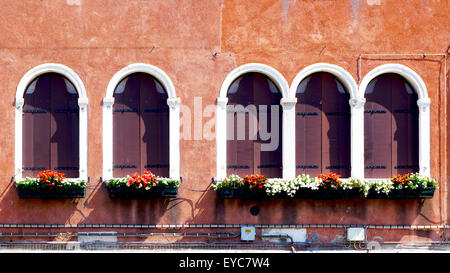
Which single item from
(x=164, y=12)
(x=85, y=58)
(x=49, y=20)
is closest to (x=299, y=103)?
(x=164, y=12)

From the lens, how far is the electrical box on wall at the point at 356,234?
33.5 feet

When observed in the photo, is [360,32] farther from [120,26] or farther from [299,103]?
[120,26]

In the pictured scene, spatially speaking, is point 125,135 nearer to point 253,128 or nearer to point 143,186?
point 143,186

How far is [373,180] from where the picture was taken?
33.4 ft

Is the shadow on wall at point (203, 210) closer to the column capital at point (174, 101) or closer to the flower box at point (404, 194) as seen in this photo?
the flower box at point (404, 194)

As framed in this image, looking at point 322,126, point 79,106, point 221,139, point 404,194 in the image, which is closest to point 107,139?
point 79,106

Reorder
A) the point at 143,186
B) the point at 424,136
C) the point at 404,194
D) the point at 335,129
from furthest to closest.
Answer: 1. the point at 335,129
2. the point at 424,136
3. the point at 404,194
4. the point at 143,186

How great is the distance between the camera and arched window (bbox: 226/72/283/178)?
10.4 m

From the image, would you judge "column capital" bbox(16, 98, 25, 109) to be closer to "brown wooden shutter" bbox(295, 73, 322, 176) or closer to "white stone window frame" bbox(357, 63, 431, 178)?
"brown wooden shutter" bbox(295, 73, 322, 176)

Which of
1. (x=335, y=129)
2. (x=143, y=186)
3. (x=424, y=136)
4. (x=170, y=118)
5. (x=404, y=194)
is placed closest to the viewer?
(x=143, y=186)

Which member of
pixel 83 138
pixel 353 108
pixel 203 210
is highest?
pixel 353 108

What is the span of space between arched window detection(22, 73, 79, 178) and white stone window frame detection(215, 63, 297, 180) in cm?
254

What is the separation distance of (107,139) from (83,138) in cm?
42

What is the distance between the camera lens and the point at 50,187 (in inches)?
391
